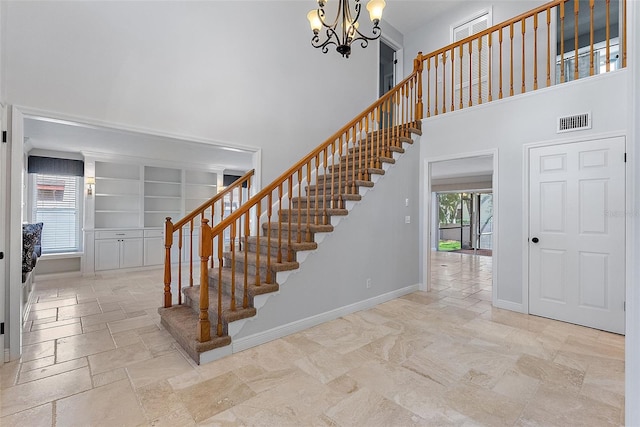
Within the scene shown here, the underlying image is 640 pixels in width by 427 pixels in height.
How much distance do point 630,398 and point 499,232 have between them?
335 centimetres

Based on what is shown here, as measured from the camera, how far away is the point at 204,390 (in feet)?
7.09

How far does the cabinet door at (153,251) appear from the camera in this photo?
6.77 meters

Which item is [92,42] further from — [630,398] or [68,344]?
[630,398]

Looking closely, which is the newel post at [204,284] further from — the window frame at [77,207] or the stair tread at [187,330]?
the window frame at [77,207]

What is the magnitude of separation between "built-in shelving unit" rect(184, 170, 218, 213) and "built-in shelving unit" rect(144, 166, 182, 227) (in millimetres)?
187

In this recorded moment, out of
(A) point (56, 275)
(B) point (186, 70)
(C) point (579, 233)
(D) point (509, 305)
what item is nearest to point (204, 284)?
(B) point (186, 70)

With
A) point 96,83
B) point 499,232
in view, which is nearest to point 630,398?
point 499,232

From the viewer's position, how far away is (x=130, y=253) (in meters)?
6.53

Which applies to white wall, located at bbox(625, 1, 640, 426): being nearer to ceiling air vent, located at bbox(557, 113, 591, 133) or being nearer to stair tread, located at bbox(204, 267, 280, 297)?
stair tread, located at bbox(204, 267, 280, 297)

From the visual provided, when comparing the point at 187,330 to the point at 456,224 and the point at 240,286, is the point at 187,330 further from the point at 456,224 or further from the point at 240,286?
the point at 456,224

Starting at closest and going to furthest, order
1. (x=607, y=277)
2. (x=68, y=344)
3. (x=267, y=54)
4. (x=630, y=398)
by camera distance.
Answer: (x=630, y=398) < (x=68, y=344) < (x=607, y=277) < (x=267, y=54)

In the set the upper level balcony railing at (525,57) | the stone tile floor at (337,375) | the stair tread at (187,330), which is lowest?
the stone tile floor at (337,375)

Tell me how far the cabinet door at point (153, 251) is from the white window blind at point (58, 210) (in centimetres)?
127

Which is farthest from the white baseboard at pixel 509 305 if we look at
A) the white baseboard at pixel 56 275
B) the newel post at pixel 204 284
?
the white baseboard at pixel 56 275
